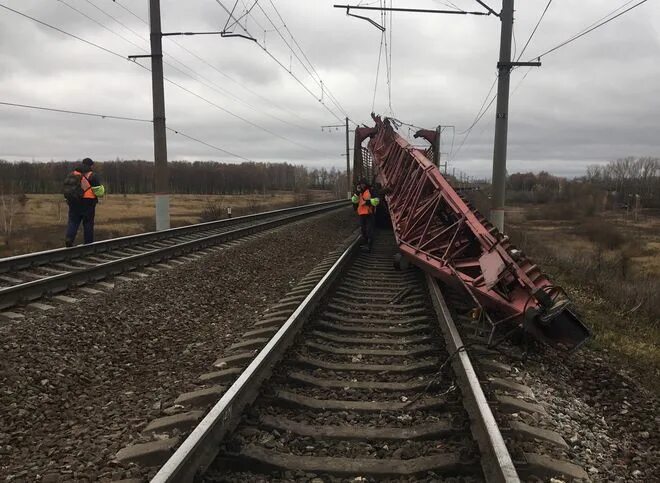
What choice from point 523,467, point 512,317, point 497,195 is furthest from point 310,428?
point 497,195

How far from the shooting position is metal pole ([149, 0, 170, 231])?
14.8 meters

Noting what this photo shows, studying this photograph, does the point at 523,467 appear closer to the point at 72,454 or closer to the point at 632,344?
the point at 72,454

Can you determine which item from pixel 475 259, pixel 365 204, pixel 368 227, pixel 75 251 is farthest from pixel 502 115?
pixel 75 251

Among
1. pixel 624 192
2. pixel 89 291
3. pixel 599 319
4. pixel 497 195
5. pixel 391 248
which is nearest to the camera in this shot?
pixel 89 291

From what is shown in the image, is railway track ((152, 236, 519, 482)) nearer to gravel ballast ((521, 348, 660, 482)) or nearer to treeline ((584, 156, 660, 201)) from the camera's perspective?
gravel ballast ((521, 348, 660, 482))

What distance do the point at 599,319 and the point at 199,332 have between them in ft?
22.1

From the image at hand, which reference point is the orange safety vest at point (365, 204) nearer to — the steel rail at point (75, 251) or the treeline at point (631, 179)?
the steel rail at point (75, 251)

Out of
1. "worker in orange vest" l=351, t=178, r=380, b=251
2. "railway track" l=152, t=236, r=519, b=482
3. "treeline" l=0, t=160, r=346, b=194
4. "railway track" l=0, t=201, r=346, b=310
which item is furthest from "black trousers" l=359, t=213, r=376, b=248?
"treeline" l=0, t=160, r=346, b=194

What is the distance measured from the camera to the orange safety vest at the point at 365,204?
1232 centimetres

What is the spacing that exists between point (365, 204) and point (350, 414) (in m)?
9.07

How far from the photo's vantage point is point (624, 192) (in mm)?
103312

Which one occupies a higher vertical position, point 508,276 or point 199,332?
point 508,276

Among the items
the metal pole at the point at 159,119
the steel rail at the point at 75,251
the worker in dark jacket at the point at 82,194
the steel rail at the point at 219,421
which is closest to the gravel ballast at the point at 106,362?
the steel rail at the point at 219,421

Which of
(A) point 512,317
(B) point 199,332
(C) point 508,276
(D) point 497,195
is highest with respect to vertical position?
(D) point 497,195
